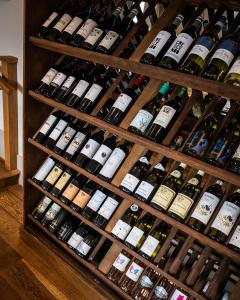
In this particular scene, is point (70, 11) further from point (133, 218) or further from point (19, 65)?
point (133, 218)

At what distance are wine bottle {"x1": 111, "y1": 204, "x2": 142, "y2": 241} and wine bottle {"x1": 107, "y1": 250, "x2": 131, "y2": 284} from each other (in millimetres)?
143

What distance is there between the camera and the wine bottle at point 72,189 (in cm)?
171

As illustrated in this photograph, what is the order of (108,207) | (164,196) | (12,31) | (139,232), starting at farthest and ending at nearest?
(12,31) → (108,207) → (139,232) → (164,196)

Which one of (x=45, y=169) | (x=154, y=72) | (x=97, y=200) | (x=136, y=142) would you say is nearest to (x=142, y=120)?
(x=136, y=142)

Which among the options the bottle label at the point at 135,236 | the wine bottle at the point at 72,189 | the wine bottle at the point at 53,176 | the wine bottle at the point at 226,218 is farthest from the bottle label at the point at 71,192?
the wine bottle at the point at 226,218

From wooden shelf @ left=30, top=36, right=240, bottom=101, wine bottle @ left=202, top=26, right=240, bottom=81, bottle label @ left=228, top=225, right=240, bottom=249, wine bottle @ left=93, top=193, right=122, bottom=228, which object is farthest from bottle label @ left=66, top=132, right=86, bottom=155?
bottle label @ left=228, top=225, right=240, bottom=249

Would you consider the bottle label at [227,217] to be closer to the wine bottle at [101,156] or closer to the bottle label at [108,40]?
the wine bottle at [101,156]

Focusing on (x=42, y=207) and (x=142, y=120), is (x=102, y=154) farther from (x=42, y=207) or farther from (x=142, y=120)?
(x=42, y=207)

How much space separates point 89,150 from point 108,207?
321mm

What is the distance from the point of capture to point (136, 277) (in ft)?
5.07

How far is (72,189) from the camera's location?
5.61 feet

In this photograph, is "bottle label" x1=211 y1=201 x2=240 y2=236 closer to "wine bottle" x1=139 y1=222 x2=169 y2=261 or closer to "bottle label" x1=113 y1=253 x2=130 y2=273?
"wine bottle" x1=139 y1=222 x2=169 y2=261

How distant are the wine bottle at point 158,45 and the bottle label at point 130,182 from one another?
1.76 feet

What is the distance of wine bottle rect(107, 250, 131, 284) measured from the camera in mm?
1586
